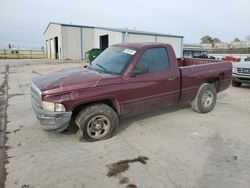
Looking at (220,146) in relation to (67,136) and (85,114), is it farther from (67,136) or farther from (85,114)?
(67,136)

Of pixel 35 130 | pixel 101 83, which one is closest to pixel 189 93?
pixel 101 83

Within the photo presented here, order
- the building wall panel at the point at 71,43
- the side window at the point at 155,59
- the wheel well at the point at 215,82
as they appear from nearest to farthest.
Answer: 1. the side window at the point at 155,59
2. the wheel well at the point at 215,82
3. the building wall panel at the point at 71,43

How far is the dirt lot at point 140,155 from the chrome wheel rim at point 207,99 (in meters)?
0.49

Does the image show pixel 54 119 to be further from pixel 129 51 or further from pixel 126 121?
pixel 129 51

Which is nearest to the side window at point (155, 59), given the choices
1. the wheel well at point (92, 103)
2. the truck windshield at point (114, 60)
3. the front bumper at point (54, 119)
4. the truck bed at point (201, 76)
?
the truck windshield at point (114, 60)

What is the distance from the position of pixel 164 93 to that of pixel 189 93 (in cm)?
96

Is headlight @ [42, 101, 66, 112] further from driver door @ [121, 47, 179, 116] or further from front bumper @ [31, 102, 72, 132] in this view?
driver door @ [121, 47, 179, 116]

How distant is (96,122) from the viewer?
446 centimetres

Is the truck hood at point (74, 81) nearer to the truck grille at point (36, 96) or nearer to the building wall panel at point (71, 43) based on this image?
the truck grille at point (36, 96)

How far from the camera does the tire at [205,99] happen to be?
6.14 metres

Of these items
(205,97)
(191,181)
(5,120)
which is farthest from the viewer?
(205,97)

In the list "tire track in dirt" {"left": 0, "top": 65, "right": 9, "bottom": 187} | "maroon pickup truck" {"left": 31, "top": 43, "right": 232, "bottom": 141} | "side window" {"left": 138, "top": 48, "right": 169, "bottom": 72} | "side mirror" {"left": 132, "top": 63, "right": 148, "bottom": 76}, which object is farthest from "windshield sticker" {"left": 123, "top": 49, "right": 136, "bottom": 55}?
"tire track in dirt" {"left": 0, "top": 65, "right": 9, "bottom": 187}

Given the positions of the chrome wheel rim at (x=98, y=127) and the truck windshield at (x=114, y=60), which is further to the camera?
the truck windshield at (x=114, y=60)

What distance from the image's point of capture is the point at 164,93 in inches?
205
